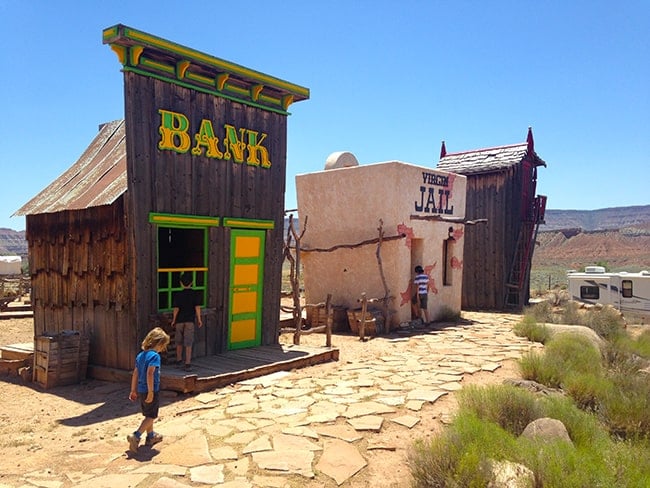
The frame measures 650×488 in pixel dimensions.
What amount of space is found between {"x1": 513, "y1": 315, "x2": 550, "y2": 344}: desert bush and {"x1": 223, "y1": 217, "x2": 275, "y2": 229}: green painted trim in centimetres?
618

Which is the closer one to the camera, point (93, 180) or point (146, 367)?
point (146, 367)

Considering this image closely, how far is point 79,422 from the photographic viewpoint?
6766mm

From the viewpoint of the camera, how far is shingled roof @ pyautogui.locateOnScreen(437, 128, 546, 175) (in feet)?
60.1

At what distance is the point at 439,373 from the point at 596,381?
2.20 m

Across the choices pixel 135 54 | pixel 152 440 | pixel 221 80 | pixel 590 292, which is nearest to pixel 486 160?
pixel 590 292

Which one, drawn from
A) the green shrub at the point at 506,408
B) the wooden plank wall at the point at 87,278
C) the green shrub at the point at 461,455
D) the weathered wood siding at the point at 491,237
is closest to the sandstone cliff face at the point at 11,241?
the weathered wood siding at the point at 491,237

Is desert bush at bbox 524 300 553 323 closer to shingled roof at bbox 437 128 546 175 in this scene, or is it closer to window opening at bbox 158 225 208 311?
shingled roof at bbox 437 128 546 175

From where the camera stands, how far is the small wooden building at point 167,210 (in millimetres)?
8086

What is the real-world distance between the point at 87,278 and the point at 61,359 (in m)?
1.36

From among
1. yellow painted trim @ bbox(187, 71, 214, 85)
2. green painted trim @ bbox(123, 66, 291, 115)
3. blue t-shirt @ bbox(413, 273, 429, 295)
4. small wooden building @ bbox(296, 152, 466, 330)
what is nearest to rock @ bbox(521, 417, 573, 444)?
green painted trim @ bbox(123, 66, 291, 115)

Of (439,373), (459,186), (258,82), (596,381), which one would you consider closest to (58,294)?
(258,82)

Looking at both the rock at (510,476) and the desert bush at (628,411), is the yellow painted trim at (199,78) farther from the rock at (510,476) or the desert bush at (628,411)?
the desert bush at (628,411)

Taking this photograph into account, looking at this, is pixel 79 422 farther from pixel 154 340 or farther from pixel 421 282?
pixel 421 282

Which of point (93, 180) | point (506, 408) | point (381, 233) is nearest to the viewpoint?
point (506, 408)
